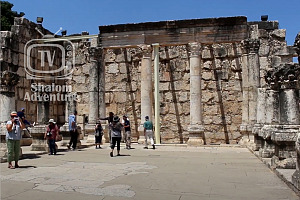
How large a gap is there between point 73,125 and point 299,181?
34.3 ft

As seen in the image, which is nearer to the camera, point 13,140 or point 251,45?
point 13,140

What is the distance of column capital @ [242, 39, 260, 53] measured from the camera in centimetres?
1639

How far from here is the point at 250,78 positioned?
16.5m

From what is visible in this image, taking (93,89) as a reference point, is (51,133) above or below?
below

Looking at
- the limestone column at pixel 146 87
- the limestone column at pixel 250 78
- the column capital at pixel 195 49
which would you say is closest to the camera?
the limestone column at pixel 250 78

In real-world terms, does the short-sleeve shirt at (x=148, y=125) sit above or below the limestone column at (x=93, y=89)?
below

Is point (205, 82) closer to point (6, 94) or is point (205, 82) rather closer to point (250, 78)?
point (250, 78)

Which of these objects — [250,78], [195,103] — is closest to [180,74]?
[195,103]

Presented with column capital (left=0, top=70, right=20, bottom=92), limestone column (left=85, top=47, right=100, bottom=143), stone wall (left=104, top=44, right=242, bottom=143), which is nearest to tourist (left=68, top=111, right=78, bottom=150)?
limestone column (left=85, top=47, right=100, bottom=143)

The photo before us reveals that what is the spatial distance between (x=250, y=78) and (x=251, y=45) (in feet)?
5.16

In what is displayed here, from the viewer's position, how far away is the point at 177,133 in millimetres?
19469

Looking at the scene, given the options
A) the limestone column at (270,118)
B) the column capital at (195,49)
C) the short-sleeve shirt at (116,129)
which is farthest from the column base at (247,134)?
the short-sleeve shirt at (116,129)

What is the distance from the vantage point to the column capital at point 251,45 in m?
16.4

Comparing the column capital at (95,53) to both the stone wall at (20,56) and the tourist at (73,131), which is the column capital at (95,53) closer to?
the stone wall at (20,56)
